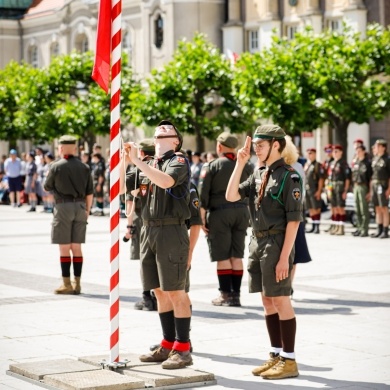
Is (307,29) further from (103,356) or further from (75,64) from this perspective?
(103,356)

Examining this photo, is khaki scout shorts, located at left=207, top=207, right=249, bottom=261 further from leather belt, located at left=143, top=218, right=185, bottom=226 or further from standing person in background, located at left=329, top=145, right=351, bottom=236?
standing person in background, located at left=329, top=145, right=351, bottom=236

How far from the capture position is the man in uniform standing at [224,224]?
13.0 metres

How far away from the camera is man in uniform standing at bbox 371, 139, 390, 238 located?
74.9ft

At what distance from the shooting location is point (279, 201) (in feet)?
28.9

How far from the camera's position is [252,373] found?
8.95m

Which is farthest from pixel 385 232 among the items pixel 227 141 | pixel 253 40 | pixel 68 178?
pixel 253 40

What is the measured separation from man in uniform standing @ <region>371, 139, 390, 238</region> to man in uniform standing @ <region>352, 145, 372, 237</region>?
172mm

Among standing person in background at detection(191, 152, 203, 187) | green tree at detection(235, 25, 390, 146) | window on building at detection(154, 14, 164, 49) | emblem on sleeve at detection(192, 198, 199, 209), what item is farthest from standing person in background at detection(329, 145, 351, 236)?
window on building at detection(154, 14, 164, 49)

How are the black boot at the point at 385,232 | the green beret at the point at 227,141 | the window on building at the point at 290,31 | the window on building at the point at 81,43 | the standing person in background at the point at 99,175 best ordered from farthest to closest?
the window on building at the point at 81,43 < the window on building at the point at 290,31 < the standing person in background at the point at 99,175 < the black boot at the point at 385,232 < the green beret at the point at 227,141

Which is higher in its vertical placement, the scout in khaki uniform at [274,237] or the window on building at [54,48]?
the window on building at [54,48]

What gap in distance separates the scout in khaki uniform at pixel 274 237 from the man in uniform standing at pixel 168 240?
458 mm

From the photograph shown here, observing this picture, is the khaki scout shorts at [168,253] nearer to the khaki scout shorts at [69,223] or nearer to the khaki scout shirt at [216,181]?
the khaki scout shirt at [216,181]

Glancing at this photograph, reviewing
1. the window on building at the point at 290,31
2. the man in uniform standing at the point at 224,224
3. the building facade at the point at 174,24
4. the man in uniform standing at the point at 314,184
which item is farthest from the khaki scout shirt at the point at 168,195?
the window on building at the point at 290,31

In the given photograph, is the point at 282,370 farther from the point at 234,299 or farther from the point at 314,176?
the point at 314,176
